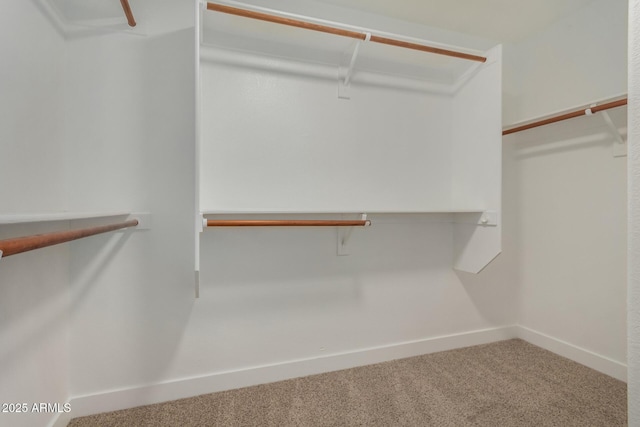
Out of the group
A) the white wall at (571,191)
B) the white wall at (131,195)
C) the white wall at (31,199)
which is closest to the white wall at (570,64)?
the white wall at (571,191)

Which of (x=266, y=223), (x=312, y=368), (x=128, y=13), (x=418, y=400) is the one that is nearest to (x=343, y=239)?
(x=266, y=223)

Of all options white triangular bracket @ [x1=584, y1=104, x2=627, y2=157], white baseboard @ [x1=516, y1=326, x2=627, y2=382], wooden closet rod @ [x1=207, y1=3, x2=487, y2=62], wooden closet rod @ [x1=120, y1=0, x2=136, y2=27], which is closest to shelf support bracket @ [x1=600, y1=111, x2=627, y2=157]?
white triangular bracket @ [x1=584, y1=104, x2=627, y2=157]

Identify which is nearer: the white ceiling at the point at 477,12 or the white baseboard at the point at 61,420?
the white baseboard at the point at 61,420

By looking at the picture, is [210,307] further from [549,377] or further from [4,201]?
[549,377]

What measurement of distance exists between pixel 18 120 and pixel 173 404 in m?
1.41

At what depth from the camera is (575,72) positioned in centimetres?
186

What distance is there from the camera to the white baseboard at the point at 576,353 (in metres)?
1.65

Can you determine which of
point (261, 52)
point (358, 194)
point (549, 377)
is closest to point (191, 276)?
point (358, 194)

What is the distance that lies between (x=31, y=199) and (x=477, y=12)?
2.55 m

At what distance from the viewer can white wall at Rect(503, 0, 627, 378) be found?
5.49 ft

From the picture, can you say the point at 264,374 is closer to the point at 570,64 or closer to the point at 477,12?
the point at 477,12

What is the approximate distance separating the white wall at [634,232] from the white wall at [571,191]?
1448 mm

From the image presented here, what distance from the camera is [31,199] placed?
1096 millimetres

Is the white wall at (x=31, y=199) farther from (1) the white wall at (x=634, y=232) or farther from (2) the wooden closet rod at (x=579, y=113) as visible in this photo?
(2) the wooden closet rod at (x=579, y=113)
